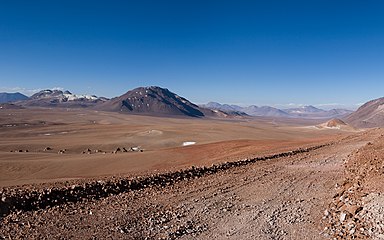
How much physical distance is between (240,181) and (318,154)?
24.8ft

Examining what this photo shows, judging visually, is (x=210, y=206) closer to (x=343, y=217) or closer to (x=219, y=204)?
(x=219, y=204)

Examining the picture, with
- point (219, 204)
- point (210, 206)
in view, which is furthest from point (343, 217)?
point (210, 206)

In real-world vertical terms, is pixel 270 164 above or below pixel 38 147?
above

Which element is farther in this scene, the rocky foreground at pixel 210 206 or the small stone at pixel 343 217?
the small stone at pixel 343 217

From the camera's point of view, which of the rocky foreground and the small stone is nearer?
the rocky foreground

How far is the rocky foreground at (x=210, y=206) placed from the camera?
29.7 ft

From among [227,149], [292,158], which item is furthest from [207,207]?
[227,149]

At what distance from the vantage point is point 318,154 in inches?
781

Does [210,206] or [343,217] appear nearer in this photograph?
[343,217]

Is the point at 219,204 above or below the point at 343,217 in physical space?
below

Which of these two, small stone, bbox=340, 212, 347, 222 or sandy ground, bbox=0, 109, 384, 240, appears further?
small stone, bbox=340, 212, 347, 222

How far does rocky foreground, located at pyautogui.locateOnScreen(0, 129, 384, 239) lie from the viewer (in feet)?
29.7

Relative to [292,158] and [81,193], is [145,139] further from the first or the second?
[81,193]

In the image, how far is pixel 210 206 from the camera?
1130 cm
